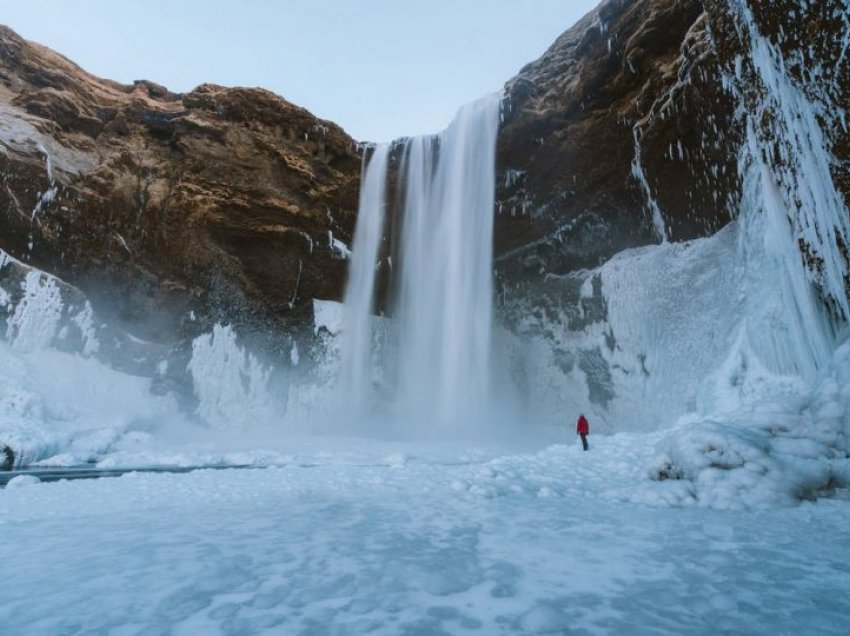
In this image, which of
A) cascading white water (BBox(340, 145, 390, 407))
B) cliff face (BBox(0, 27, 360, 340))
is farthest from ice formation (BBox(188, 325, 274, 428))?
cascading white water (BBox(340, 145, 390, 407))

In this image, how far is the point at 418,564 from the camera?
3271mm

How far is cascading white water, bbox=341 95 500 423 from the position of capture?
17922 millimetres

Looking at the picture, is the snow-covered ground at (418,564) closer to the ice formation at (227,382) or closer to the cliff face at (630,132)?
the cliff face at (630,132)

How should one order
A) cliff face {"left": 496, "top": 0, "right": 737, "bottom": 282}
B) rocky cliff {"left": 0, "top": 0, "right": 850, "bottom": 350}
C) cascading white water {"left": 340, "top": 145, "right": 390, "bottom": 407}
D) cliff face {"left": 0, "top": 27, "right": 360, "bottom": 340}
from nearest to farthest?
cliff face {"left": 496, "top": 0, "right": 737, "bottom": 282} → rocky cliff {"left": 0, "top": 0, "right": 850, "bottom": 350} → cliff face {"left": 0, "top": 27, "right": 360, "bottom": 340} → cascading white water {"left": 340, "top": 145, "right": 390, "bottom": 407}

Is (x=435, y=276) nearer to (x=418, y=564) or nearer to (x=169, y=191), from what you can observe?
(x=169, y=191)

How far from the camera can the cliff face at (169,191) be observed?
16.8 m

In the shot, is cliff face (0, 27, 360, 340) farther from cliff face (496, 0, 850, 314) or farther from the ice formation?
cliff face (496, 0, 850, 314)

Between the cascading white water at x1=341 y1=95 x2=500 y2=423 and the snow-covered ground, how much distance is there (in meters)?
12.8

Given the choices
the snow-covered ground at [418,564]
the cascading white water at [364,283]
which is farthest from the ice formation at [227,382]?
the snow-covered ground at [418,564]

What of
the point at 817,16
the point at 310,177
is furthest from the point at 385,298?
the point at 817,16

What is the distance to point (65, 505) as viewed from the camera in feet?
18.2

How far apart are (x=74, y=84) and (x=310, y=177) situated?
9.75 m

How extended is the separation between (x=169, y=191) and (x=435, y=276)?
1085 centimetres

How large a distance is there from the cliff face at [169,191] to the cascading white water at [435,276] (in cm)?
213
